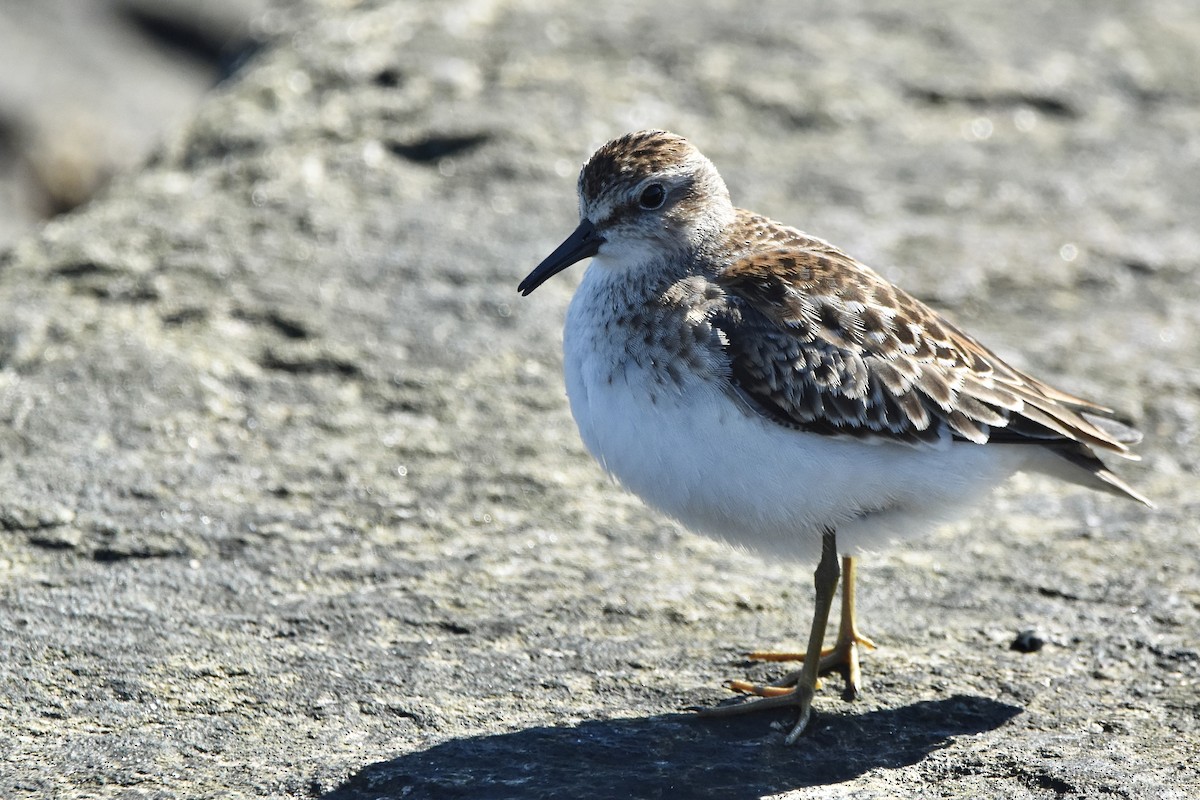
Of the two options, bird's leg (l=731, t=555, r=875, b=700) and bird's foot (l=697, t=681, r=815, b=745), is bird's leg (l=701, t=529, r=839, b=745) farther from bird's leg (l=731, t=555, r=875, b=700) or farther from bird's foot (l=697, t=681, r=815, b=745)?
bird's leg (l=731, t=555, r=875, b=700)

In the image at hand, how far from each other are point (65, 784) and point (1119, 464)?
5.19 metres

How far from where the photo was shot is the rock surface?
516cm

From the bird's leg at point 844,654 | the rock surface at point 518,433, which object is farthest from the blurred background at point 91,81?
the bird's leg at point 844,654

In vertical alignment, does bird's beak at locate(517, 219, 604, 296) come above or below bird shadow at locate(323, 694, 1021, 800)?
above

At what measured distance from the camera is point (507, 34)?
1087 centimetres

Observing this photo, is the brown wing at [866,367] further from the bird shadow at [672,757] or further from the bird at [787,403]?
the bird shadow at [672,757]

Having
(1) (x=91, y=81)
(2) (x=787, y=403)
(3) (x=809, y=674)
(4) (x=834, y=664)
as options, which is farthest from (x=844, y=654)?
(1) (x=91, y=81)

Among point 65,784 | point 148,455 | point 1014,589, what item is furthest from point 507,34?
point 65,784

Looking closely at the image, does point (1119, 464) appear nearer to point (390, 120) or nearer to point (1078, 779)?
point (1078, 779)

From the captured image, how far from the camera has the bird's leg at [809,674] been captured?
5.35 metres

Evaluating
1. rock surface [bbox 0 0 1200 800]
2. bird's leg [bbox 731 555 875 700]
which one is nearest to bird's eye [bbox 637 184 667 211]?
rock surface [bbox 0 0 1200 800]

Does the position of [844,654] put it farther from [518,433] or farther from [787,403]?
[518,433]

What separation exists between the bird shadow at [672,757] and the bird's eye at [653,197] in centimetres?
211

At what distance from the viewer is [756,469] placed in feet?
17.5
